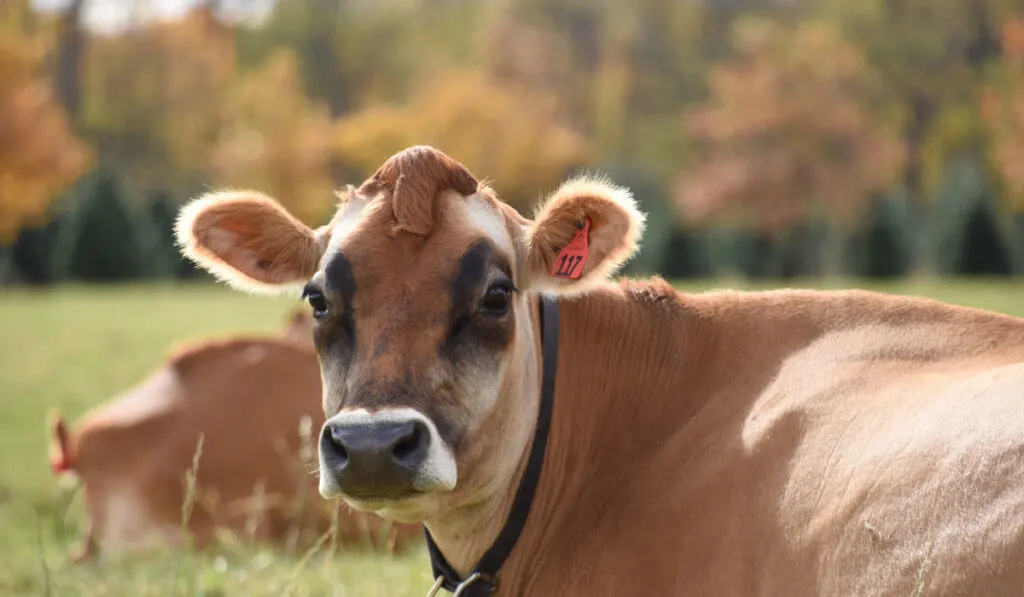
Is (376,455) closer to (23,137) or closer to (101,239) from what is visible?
(23,137)

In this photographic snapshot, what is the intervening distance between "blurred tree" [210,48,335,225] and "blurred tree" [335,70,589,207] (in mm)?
1164

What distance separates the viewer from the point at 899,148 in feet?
147

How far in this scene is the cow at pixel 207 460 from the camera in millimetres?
6891

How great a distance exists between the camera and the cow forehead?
328cm

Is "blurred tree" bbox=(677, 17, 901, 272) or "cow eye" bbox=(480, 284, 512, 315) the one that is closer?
"cow eye" bbox=(480, 284, 512, 315)

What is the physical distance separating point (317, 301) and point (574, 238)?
2.93 feet

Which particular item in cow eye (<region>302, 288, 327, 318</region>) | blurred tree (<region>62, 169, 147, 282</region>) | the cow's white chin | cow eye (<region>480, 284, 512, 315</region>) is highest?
cow eye (<region>480, 284, 512, 315</region>)

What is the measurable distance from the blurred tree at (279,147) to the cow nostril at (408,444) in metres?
37.9

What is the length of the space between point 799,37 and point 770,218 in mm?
8214

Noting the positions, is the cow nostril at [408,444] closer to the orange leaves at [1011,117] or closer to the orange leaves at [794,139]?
the orange leaves at [1011,117]

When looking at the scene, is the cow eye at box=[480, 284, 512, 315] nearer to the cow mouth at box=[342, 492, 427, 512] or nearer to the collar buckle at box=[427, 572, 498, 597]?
the cow mouth at box=[342, 492, 427, 512]

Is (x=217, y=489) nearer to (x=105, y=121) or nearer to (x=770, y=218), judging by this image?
(x=770, y=218)

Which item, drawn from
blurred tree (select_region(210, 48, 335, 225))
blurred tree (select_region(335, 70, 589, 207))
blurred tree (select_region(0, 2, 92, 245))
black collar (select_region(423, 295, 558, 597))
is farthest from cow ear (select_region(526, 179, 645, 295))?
blurred tree (select_region(335, 70, 589, 207))

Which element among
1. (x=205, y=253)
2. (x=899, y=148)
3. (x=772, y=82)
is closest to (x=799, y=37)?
(x=772, y=82)
